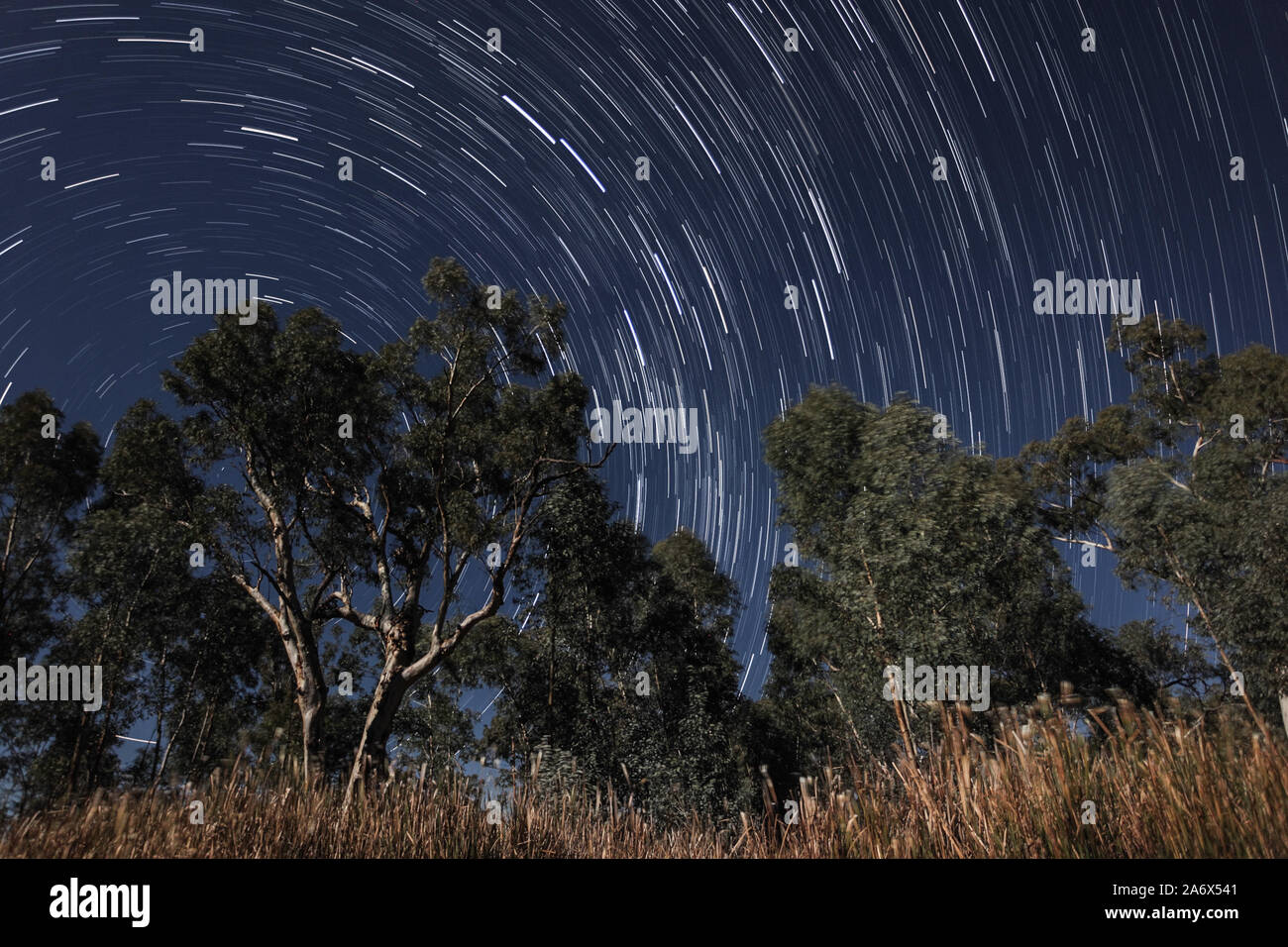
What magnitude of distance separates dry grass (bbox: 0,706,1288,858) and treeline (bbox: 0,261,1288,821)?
10301mm

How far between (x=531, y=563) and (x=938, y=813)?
20966 mm

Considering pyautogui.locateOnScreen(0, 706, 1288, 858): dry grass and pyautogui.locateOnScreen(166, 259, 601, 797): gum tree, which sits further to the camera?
pyautogui.locateOnScreen(166, 259, 601, 797): gum tree

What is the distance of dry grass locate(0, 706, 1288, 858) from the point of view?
4.82m

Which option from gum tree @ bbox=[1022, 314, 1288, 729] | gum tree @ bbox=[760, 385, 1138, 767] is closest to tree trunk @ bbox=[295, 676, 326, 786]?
gum tree @ bbox=[760, 385, 1138, 767]

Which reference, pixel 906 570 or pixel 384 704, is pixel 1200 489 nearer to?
pixel 906 570

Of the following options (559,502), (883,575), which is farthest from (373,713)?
(883,575)

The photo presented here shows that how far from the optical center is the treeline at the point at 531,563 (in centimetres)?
2055

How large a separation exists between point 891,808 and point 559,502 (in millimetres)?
19847

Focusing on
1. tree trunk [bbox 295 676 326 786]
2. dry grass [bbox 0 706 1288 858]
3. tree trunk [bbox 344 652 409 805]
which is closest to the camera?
dry grass [bbox 0 706 1288 858]

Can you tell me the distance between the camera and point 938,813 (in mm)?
5652

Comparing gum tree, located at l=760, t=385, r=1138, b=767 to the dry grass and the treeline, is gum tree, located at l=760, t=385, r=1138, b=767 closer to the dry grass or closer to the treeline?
the treeline

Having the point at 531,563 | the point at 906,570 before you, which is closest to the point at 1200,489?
the point at 906,570

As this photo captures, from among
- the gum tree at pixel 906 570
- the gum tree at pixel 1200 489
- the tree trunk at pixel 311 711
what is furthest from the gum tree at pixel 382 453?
the gum tree at pixel 1200 489

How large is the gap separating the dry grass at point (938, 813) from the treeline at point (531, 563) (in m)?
10.3
